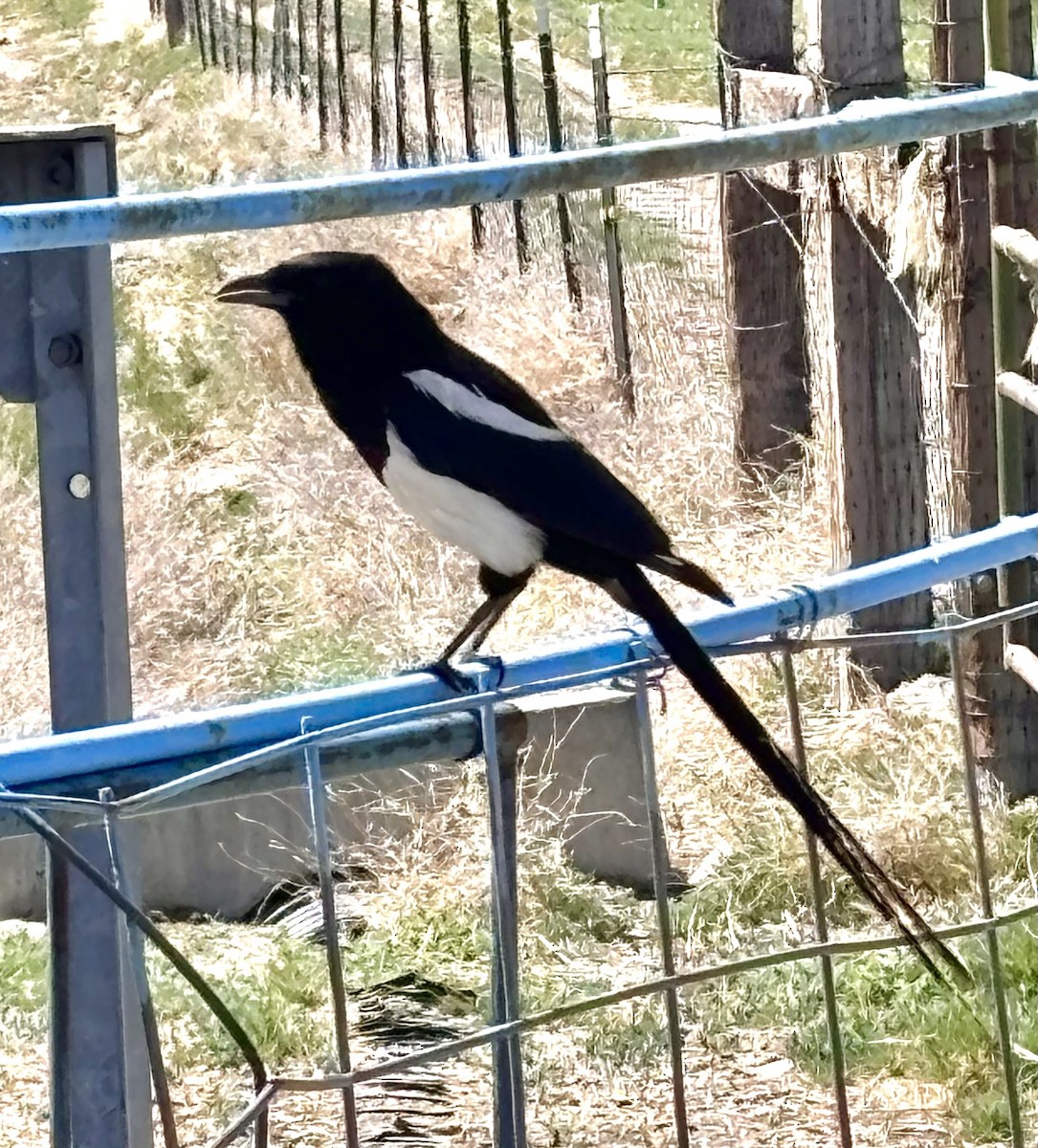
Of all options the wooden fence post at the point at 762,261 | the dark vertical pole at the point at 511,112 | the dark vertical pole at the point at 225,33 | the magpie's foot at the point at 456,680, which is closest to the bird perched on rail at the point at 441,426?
the magpie's foot at the point at 456,680

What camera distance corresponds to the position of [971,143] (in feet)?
10.6

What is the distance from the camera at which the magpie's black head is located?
82.7 inches

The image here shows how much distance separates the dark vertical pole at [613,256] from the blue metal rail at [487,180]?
399 cm

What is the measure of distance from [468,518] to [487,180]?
1.10m

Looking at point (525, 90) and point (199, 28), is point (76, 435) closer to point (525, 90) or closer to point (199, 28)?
point (525, 90)

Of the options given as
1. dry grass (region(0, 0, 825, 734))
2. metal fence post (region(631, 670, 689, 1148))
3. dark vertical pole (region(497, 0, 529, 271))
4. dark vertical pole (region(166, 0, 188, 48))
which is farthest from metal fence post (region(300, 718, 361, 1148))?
dark vertical pole (region(166, 0, 188, 48))

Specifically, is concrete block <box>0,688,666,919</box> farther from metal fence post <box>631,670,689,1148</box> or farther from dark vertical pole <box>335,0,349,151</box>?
dark vertical pole <box>335,0,349,151</box>

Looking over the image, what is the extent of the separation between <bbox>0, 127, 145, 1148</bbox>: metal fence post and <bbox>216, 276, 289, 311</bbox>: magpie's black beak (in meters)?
0.41

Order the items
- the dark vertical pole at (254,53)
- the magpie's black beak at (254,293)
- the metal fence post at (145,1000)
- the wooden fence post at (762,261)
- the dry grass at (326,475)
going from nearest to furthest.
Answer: the metal fence post at (145,1000) → the magpie's black beak at (254,293) → the wooden fence post at (762,261) → the dry grass at (326,475) → the dark vertical pole at (254,53)

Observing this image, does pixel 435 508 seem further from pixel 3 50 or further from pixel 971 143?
pixel 3 50

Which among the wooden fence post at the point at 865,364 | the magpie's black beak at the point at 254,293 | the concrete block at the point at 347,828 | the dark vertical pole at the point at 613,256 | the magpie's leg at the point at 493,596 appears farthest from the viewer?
the dark vertical pole at the point at 613,256

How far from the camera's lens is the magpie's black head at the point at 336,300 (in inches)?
82.7

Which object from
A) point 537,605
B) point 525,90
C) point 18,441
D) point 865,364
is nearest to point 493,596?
point 865,364

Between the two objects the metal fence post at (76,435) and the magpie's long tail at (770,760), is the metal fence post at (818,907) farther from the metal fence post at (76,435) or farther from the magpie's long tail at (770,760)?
the metal fence post at (76,435)
